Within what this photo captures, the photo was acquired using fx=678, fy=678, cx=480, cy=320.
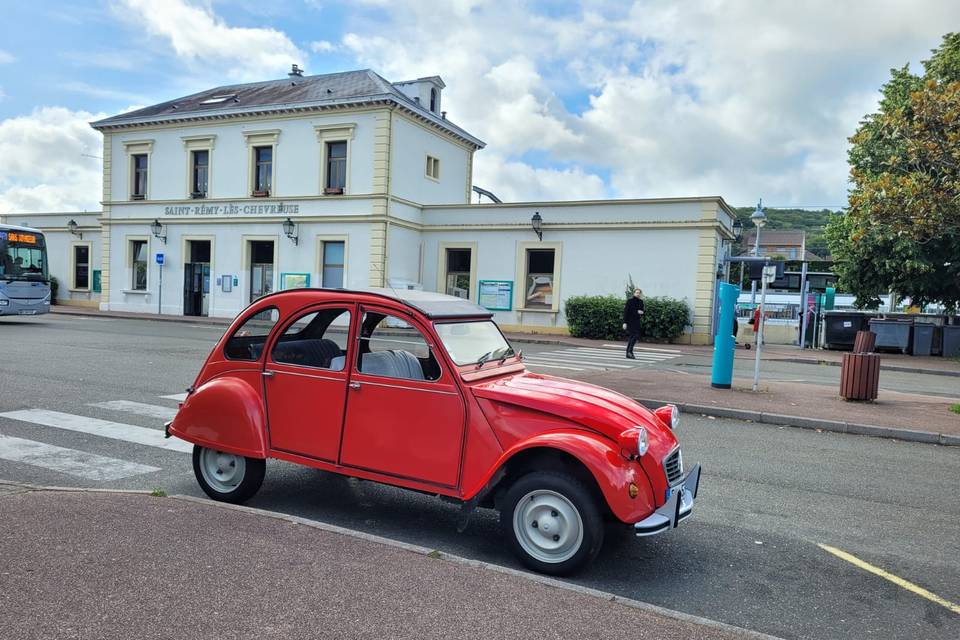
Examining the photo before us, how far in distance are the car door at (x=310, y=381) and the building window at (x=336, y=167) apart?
23.9 meters

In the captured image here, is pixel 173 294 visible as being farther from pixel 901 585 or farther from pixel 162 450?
pixel 901 585

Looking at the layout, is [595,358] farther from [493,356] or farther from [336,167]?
[336,167]

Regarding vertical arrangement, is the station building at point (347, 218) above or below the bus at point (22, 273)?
above

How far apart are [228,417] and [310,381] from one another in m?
0.72

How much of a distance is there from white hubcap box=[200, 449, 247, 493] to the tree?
34.8 ft

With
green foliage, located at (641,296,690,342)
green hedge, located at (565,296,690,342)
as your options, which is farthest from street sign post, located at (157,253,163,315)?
green foliage, located at (641,296,690,342)

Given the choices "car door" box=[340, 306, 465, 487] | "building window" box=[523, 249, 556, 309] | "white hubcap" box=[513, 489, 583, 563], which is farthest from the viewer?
"building window" box=[523, 249, 556, 309]

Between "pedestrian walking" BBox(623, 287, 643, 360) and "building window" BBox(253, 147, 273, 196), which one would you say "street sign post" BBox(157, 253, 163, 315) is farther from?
"pedestrian walking" BBox(623, 287, 643, 360)

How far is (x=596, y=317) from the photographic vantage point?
24.2 m

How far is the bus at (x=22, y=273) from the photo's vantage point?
72.4 ft

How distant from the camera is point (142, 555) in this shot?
142 inches

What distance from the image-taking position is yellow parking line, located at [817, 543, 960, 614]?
382 centimetres

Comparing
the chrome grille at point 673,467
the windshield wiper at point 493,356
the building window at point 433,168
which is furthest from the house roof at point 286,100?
the chrome grille at point 673,467

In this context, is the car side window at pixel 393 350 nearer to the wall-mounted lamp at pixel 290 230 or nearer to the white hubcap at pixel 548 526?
the white hubcap at pixel 548 526
